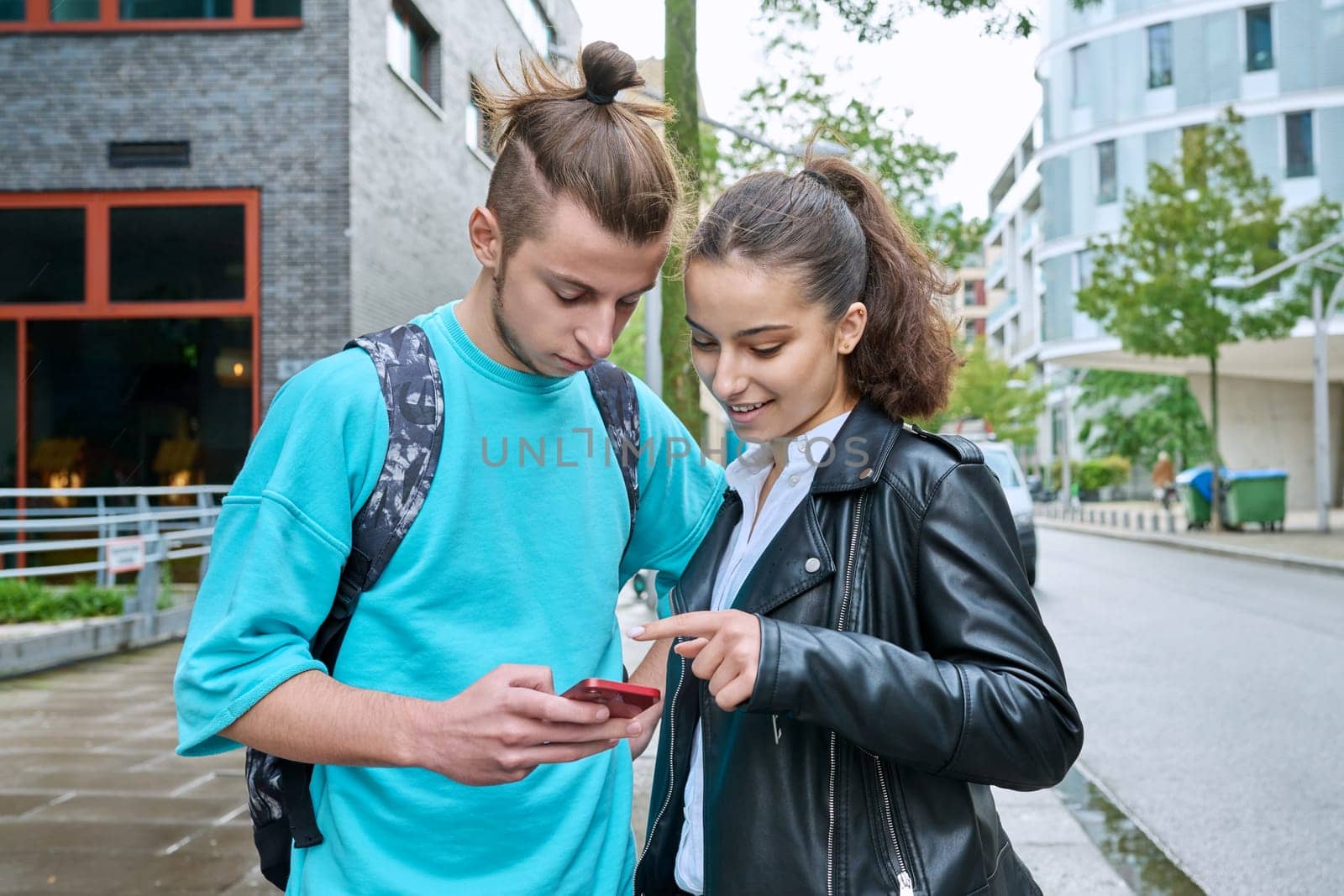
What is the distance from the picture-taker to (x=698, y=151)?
6.77 meters

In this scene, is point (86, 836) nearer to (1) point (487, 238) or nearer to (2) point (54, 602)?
(1) point (487, 238)

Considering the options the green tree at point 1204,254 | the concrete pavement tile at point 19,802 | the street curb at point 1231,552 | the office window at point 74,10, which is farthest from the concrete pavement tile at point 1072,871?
the green tree at point 1204,254

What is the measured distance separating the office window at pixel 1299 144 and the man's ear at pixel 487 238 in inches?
1616

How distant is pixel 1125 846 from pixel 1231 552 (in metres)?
17.2

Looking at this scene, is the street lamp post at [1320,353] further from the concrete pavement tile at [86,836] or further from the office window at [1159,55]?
the concrete pavement tile at [86,836]

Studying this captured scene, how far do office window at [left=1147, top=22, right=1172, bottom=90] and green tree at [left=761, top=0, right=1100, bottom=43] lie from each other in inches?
1471

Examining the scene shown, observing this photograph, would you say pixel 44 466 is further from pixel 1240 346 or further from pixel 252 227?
pixel 1240 346

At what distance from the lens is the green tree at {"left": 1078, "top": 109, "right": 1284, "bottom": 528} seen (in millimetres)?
24953

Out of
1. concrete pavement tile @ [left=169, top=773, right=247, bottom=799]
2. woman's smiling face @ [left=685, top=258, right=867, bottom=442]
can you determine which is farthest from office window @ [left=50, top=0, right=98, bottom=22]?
woman's smiling face @ [left=685, top=258, right=867, bottom=442]

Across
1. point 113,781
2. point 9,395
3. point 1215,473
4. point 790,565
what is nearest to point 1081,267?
point 1215,473

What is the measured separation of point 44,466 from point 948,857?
13712mm

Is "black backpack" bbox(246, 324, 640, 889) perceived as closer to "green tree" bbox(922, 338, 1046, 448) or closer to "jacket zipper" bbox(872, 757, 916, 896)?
"jacket zipper" bbox(872, 757, 916, 896)

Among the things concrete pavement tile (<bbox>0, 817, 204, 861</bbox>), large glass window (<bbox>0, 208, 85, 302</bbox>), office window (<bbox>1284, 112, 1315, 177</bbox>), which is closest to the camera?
concrete pavement tile (<bbox>0, 817, 204, 861</bbox>)

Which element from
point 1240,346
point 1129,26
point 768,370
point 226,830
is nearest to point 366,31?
point 226,830
